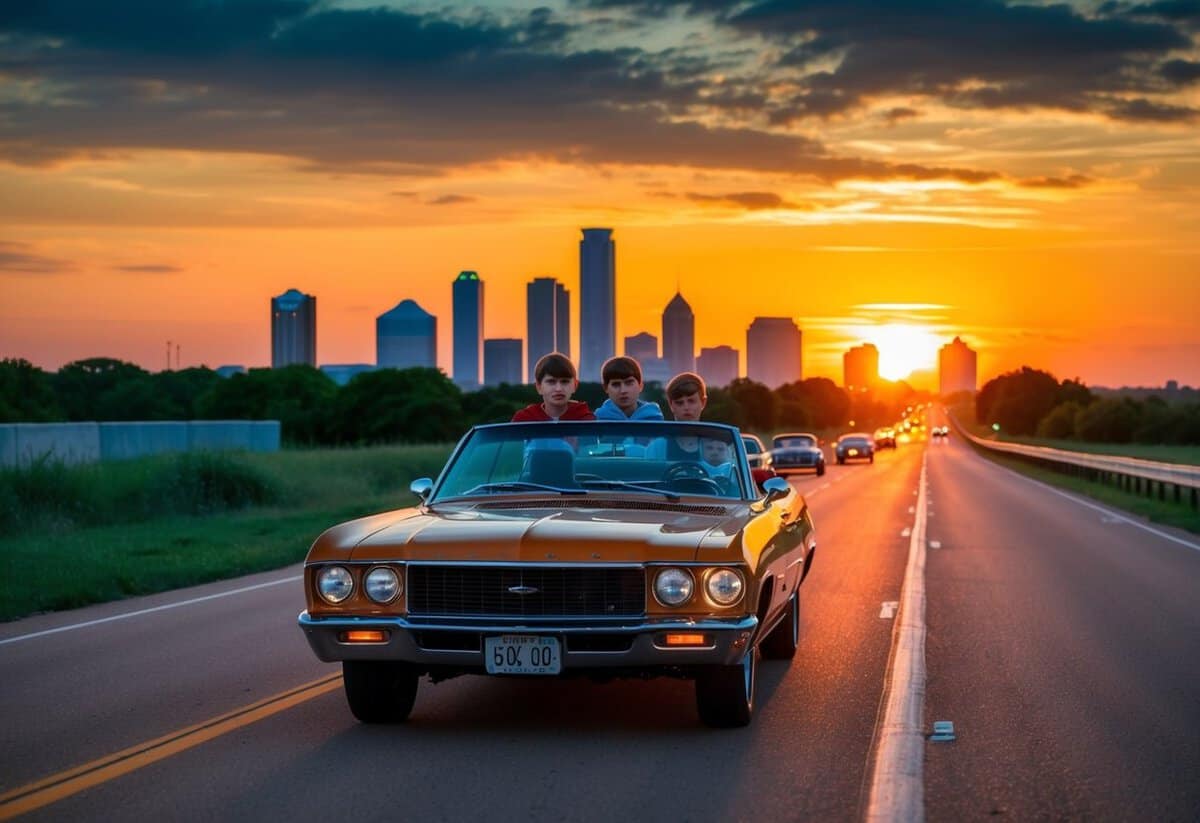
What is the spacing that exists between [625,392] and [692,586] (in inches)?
154

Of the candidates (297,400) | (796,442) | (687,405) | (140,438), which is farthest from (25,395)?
(687,405)

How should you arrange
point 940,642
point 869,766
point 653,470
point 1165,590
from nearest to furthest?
point 869,766 → point 653,470 → point 940,642 → point 1165,590

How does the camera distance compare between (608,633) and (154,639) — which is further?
(154,639)

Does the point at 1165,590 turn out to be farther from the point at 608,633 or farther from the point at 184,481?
the point at 184,481

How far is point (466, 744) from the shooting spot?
24.8 ft

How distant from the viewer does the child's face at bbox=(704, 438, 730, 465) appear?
30.5ft

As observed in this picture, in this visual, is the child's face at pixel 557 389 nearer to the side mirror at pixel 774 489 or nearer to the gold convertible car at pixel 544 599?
the side mirror at pixel 774 489

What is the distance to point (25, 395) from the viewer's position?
102 metres

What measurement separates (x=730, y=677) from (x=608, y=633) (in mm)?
727

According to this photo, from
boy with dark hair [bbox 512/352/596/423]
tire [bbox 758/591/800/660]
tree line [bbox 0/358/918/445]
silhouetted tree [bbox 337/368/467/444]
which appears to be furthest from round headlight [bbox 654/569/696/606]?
silhouetted tree [bbox 337/368/467/444]

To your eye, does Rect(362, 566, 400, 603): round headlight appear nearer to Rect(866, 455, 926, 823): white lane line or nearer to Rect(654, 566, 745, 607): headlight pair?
Rect(654, 566, 745, 607): headlight pair

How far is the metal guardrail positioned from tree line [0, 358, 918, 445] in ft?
101

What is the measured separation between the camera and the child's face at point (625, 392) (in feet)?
36.9

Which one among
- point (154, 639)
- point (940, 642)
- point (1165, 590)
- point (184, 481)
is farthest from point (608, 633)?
point (184, 481)
